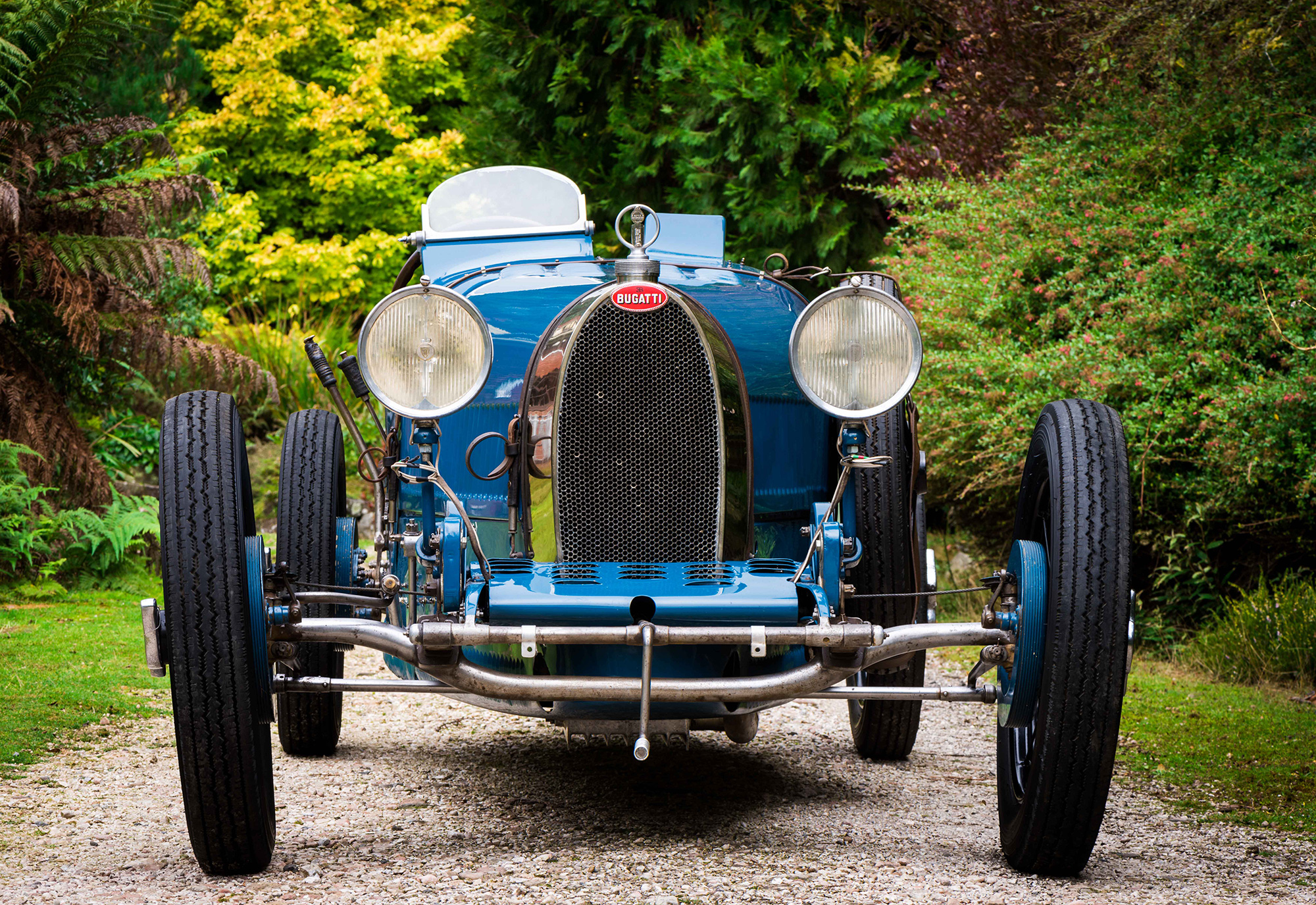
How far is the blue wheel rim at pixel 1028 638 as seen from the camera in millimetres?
3270

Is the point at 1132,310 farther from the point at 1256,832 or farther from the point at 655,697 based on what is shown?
the point at 655,697

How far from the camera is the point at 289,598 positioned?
10.6 feet

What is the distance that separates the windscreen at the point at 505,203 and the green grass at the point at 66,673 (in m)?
2.44

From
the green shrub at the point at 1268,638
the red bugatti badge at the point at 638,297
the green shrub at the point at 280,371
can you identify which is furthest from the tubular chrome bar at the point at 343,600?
the green shrub at the point at 280,371

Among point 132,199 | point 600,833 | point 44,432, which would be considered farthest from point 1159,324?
point 44,432

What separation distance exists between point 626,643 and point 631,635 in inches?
0.9

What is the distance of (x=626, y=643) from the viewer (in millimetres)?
3080

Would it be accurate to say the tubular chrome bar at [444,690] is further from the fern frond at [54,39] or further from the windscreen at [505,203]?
the fern frond at [54,39]

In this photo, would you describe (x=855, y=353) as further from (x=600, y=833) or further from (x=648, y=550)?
(x=600, y=833)

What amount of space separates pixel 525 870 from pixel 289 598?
36.1 inches

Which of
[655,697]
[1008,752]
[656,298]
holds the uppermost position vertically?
[656,298]

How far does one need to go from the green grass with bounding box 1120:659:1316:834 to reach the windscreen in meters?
3.02

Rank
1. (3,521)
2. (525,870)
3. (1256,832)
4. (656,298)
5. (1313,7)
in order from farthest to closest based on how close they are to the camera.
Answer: (3,521) < (1313,7) < (1256,832) < (656,298) < (525,870)

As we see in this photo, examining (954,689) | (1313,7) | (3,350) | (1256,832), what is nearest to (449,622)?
(954,689)
